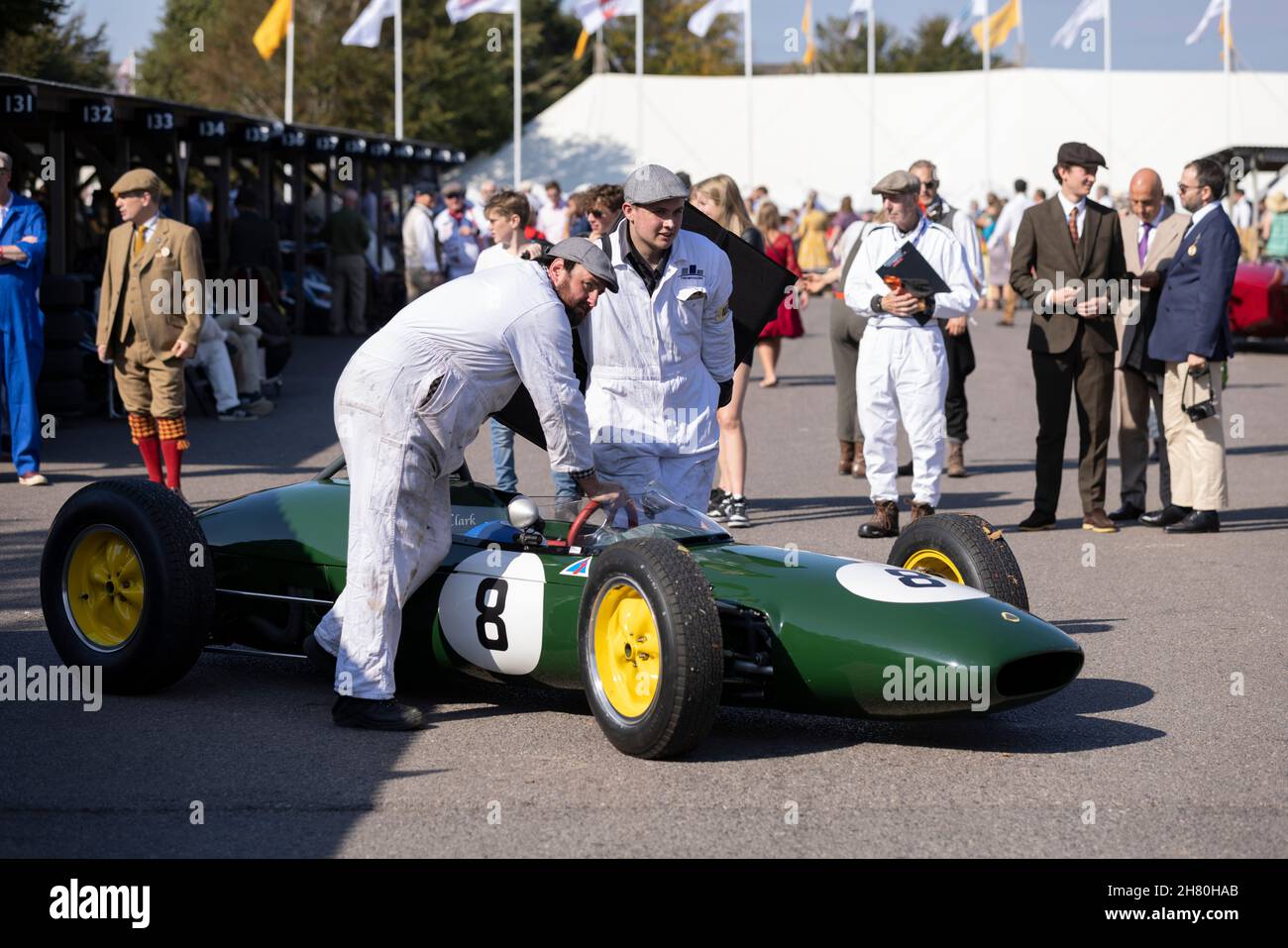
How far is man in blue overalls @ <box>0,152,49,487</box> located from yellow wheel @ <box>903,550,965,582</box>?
24.2 feet

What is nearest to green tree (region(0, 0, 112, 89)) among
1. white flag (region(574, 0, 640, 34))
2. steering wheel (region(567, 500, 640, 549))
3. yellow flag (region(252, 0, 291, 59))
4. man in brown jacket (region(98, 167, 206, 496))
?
yellow flag (region(252, 0, 291, 59))

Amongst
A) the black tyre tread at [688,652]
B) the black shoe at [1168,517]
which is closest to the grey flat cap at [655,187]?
the black tyre tread at [688,652]

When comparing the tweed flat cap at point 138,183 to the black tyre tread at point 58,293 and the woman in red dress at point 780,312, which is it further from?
the woman in red dress at point 780,312

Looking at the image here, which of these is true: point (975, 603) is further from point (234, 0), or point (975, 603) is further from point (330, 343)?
point (234, 0)

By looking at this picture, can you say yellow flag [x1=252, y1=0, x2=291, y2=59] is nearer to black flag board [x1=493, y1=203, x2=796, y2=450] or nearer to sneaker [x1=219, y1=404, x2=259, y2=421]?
sneaker [x1=219, y1=404, x2=259, y2=421]

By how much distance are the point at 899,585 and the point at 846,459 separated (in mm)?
7251

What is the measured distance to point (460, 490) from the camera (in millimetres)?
6938

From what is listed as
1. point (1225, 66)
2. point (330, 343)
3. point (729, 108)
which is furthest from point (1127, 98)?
point (330, 343)

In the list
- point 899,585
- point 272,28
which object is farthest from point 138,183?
point 272,28

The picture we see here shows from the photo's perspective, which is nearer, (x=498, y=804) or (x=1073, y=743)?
(x=498, y=804)

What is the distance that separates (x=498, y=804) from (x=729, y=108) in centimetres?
5051

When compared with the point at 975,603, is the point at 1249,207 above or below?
above
